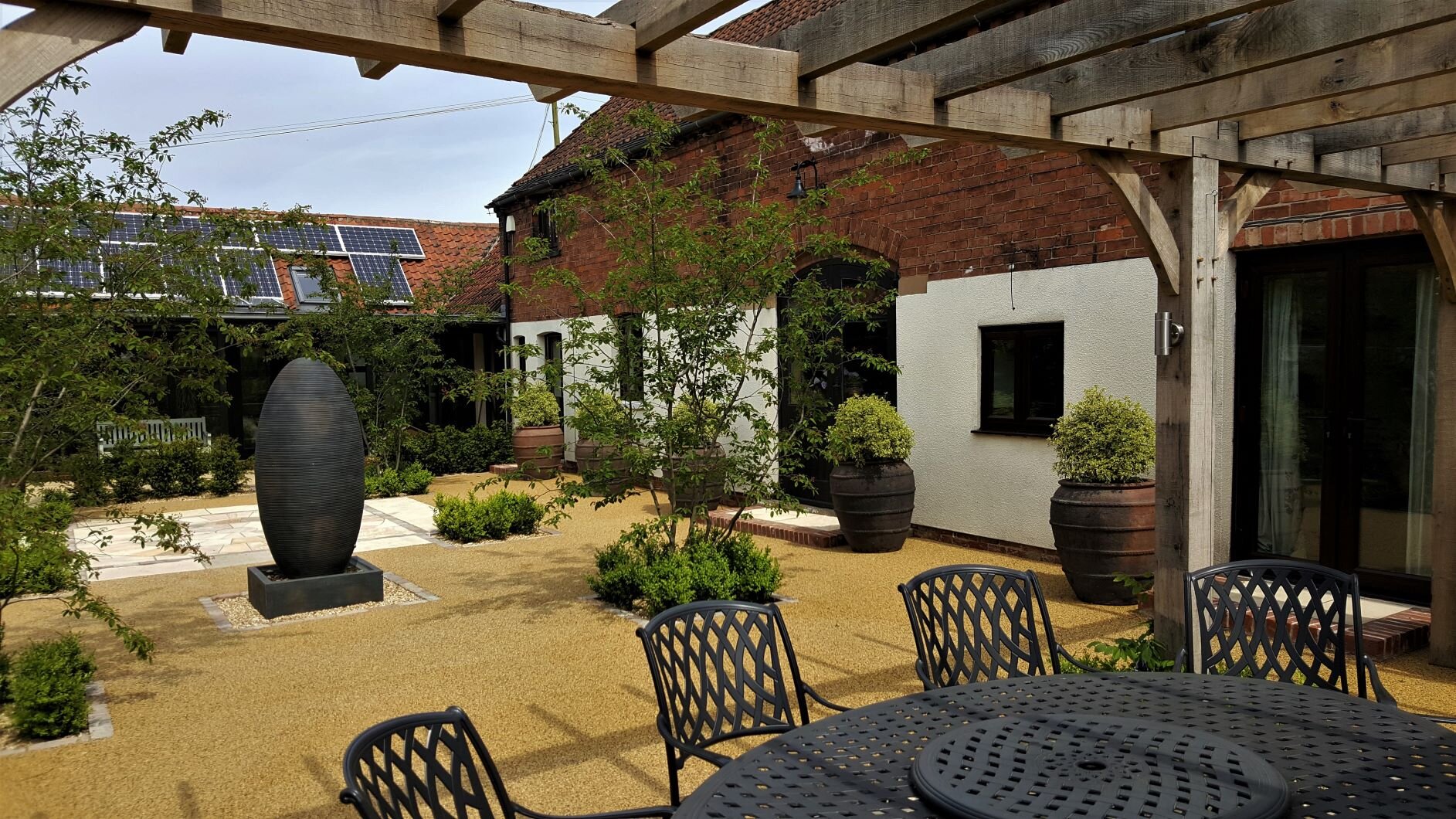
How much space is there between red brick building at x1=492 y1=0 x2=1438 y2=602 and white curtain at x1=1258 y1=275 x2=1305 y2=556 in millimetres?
11

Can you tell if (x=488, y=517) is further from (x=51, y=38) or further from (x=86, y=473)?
(x=51, y=38)

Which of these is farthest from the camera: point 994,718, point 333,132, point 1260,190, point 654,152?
point 333,132

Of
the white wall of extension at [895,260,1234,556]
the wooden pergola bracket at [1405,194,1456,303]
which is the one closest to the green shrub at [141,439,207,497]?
the white wall of extension at [895,260,1234,556]

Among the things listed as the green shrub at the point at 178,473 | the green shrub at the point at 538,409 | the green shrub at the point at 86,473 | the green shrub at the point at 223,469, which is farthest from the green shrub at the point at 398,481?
the green shrub at the point at 86,473

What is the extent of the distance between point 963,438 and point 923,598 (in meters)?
5.68

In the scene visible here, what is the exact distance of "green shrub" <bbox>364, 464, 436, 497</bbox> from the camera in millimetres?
13539

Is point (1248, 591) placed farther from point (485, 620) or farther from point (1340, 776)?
point (485, 620)

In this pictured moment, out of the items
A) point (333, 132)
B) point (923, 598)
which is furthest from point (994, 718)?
point (333, 132)

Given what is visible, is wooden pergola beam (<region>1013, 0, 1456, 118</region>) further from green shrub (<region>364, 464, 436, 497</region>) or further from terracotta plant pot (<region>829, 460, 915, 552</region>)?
green shrub (<region>364, 464, 436, 497</region>)

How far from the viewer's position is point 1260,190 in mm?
4469

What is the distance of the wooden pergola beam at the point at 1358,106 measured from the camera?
3.61 m

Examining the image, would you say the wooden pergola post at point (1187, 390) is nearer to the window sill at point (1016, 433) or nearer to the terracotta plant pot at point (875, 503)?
the window sill at point (1016, 433)

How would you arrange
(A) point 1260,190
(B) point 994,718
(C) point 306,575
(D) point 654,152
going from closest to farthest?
(B) point 994,718, (A) point 1260,190, (D) point 654,152, (C) point 306,575

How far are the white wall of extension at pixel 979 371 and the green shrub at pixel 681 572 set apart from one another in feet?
8.01
